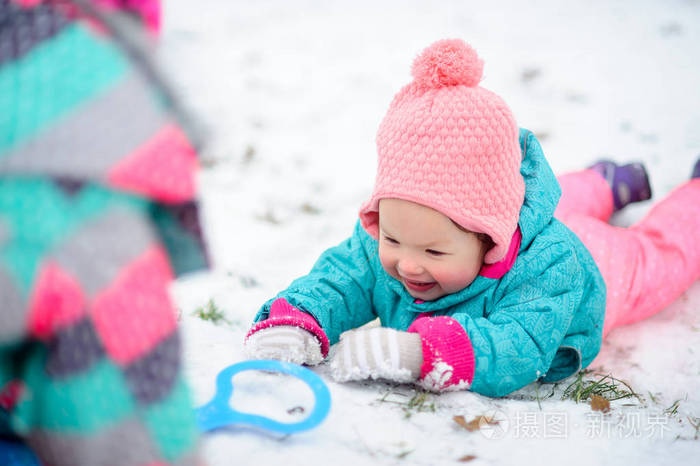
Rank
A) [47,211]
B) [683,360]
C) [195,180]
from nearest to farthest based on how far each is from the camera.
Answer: [47,211]
[195,180]
[683,360]

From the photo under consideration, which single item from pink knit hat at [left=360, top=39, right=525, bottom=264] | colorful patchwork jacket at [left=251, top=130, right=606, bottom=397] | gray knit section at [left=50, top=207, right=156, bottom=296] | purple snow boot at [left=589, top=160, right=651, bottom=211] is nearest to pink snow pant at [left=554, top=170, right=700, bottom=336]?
purple snow boot at [left=589, top=160, right=651, bottom=211]

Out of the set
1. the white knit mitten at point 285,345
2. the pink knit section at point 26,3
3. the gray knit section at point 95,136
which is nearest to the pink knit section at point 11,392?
the gray knit section at point 95,136

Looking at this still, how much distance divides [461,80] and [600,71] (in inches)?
119

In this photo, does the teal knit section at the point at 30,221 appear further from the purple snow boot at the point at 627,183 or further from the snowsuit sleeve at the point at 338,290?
the purple snow boot at the point at 627,183

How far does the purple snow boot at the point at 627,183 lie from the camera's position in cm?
294

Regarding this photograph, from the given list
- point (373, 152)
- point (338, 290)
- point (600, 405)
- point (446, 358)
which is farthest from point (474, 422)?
point (373, 152)

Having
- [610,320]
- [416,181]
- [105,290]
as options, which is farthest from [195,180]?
[610,320]

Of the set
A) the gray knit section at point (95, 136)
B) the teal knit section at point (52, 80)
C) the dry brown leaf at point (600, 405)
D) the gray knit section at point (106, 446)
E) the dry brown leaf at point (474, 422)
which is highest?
the teal knit section at point (52, 80)

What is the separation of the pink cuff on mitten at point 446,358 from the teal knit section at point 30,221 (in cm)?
116

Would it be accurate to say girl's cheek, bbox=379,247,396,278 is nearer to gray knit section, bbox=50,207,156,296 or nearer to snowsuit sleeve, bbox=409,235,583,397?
snowsuit sleeve, bbox=409,235,583,397

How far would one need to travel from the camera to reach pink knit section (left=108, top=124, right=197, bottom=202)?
925mm

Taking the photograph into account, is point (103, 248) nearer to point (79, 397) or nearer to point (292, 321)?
point (79, 397)

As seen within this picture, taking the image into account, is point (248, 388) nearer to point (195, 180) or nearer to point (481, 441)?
point (481, 441)

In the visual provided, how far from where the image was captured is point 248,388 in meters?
1.71
